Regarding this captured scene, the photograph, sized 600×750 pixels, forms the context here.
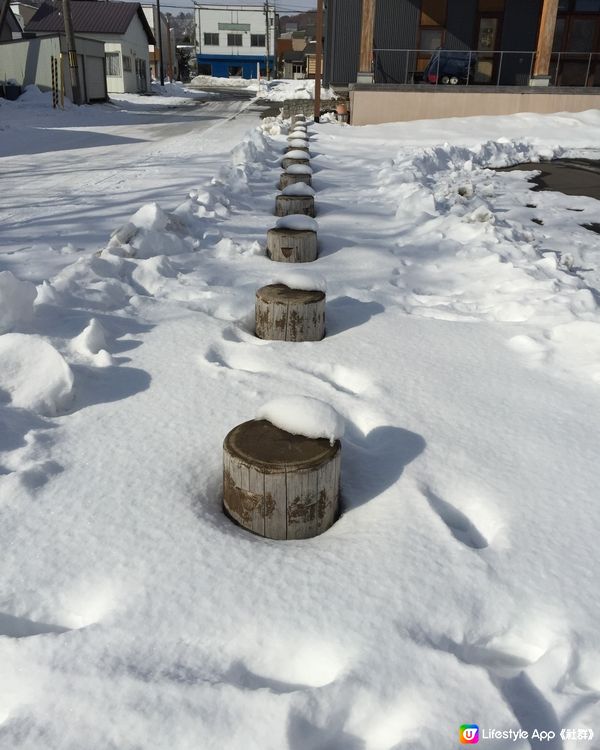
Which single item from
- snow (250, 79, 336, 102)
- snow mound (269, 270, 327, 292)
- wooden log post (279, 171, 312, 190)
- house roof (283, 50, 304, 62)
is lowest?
snow mound (269, 270, 327, 292)

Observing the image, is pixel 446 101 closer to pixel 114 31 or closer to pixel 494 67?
pixel 494 67

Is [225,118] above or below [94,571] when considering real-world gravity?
above

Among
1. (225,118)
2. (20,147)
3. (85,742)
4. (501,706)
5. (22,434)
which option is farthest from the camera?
(225,118)

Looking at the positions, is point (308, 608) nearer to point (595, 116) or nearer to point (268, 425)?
point (268, 425)

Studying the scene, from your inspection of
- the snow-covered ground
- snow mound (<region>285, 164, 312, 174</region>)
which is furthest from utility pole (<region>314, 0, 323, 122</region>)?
the snow-covered ground

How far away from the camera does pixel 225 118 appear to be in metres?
20.6

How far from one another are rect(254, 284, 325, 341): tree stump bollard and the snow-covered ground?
101mm

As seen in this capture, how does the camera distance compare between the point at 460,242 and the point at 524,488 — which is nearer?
the point at 524,488

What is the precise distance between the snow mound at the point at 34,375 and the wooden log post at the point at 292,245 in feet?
8.87

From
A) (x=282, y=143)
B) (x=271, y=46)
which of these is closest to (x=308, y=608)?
(x=282, y=143)

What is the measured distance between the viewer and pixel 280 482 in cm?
221

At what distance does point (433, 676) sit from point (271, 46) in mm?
63938

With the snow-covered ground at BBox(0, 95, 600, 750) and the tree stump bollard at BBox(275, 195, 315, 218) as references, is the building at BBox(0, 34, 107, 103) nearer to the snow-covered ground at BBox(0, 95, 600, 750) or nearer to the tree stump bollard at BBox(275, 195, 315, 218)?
the tree stump bollard at BBox(275, 195, 315, 218)

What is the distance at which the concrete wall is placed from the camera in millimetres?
15617
